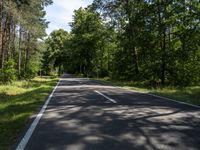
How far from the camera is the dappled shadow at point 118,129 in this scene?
7.50m

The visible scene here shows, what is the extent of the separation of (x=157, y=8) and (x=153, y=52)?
4467 millimetres

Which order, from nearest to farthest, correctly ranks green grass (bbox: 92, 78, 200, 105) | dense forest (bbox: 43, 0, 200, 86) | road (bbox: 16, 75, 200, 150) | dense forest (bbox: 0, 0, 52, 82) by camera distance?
1. road (bbox: 16, 75, 200, 150)
2. green grass (bbox: 92, 78, 200, 105)
3. dense forest (bbox: 43, 0, 200, 86)
4. dense forest (bbox: 0, 0, 52, 82)

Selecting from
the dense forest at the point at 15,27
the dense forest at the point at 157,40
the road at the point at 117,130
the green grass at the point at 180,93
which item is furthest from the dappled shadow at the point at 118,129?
the dense forest at the point at 157,40

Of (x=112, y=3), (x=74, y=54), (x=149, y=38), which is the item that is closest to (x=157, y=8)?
(x=149, y=38)

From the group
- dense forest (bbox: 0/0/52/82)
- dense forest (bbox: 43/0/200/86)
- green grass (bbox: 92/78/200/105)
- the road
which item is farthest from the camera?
dense forest (bbox: 0/0/52/82)

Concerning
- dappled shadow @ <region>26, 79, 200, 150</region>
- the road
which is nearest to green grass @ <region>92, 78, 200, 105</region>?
the road

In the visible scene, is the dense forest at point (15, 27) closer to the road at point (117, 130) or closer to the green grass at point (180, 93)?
the green grass at point (180, 93)

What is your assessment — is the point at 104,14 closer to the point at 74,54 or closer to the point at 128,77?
the point at 128,77

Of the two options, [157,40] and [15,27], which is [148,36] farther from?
[15,27]

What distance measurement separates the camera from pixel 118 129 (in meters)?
9.20

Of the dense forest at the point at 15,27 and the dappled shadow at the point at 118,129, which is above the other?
the dense forest at the point at 15,27

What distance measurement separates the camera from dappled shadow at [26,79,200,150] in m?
7.50

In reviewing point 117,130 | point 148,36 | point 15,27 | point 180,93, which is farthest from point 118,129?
point 15,27

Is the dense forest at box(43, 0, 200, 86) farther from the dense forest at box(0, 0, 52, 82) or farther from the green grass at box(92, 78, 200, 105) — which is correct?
the dense forest at box(0, 0, 52, 82)
